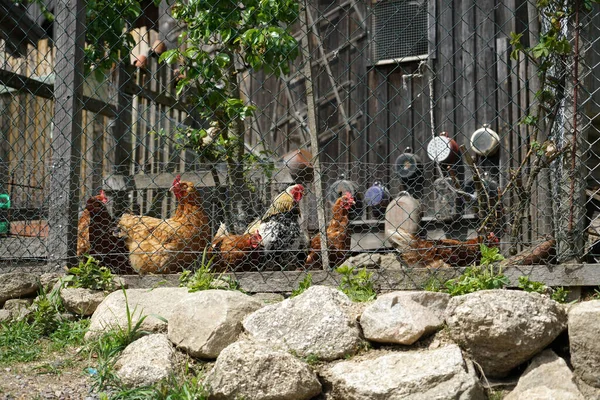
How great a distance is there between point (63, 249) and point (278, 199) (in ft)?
5.69

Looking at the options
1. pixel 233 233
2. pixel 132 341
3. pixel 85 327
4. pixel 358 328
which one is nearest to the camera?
pixel 358 328

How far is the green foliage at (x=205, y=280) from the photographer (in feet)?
12.5

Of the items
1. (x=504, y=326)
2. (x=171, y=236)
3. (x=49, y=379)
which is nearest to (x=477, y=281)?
(x=504, y=326)

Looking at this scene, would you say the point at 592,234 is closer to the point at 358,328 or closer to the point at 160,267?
the point at 358,328

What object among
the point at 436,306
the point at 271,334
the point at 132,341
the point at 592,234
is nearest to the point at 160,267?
the point at 132,341

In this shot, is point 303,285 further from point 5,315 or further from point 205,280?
point 5,315

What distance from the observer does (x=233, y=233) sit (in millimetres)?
5332

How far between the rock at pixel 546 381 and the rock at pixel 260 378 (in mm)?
915

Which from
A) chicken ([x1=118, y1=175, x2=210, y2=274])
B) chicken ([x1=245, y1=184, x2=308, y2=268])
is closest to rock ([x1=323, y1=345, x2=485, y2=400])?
chicken ([x1=118, y1=175, x2=210, y2=274])

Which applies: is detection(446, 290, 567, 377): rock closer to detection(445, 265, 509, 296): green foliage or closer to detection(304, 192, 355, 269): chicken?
detection(445, 265, 509, 296): green foliage

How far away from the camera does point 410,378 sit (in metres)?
2.98

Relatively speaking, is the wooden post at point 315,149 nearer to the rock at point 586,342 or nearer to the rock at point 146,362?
the rock at point 146,362

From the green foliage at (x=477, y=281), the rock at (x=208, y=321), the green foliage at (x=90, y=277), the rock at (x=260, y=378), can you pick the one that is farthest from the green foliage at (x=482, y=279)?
the green foliage at (x=90, y=277)

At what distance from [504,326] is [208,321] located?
1.40 m
